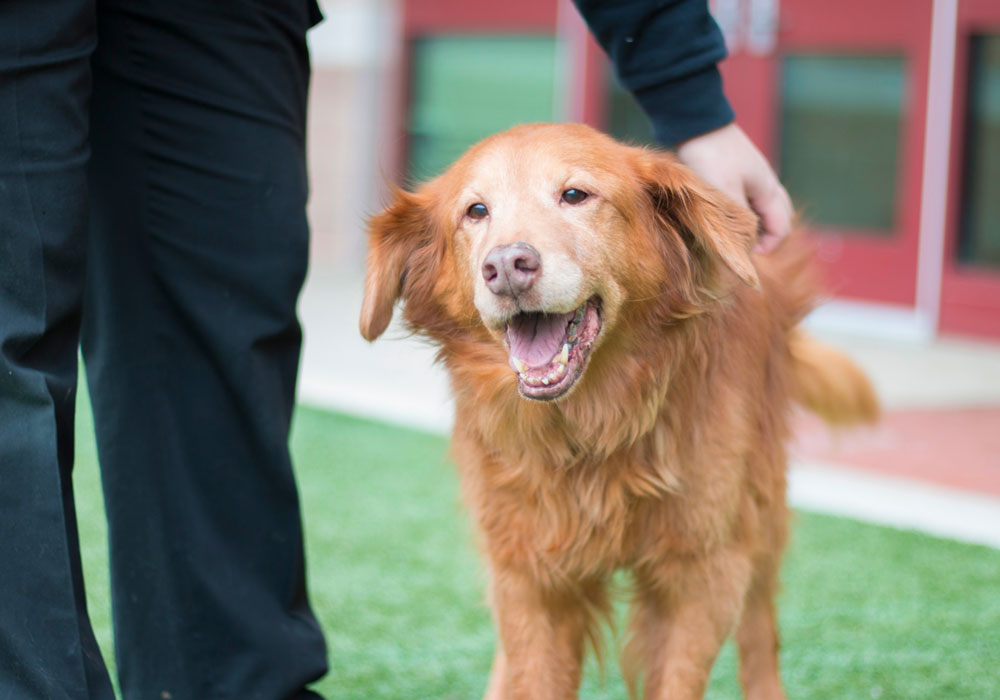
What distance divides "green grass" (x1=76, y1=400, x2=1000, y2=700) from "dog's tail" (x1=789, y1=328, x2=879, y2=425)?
0.48m

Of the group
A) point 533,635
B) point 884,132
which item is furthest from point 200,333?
point 884,132

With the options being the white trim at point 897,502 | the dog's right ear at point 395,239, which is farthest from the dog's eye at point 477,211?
the white trim at point 897,502

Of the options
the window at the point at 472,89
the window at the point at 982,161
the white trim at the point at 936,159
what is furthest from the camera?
the window at the point at 472,89

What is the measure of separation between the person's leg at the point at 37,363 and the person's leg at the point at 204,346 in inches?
13.5

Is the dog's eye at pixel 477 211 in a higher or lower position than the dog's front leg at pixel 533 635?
higher

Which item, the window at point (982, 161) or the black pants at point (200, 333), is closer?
the black pants at point (200, 333)

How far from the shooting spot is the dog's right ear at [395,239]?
227 centimetres

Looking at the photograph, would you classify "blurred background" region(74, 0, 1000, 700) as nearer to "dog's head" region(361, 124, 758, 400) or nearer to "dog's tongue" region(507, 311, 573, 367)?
"dog's head" region(361, 124, 758, 400)

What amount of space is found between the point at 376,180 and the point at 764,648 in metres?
7.93

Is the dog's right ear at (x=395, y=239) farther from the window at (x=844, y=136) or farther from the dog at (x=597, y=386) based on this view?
the window at (x=844, y=136)

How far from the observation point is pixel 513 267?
1.83 m

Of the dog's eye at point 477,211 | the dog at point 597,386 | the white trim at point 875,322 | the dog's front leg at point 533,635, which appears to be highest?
the dog's eye at point 477,211

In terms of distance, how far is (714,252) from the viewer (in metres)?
2.05

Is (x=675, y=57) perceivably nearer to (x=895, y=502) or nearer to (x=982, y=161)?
(x=895, y=502)
